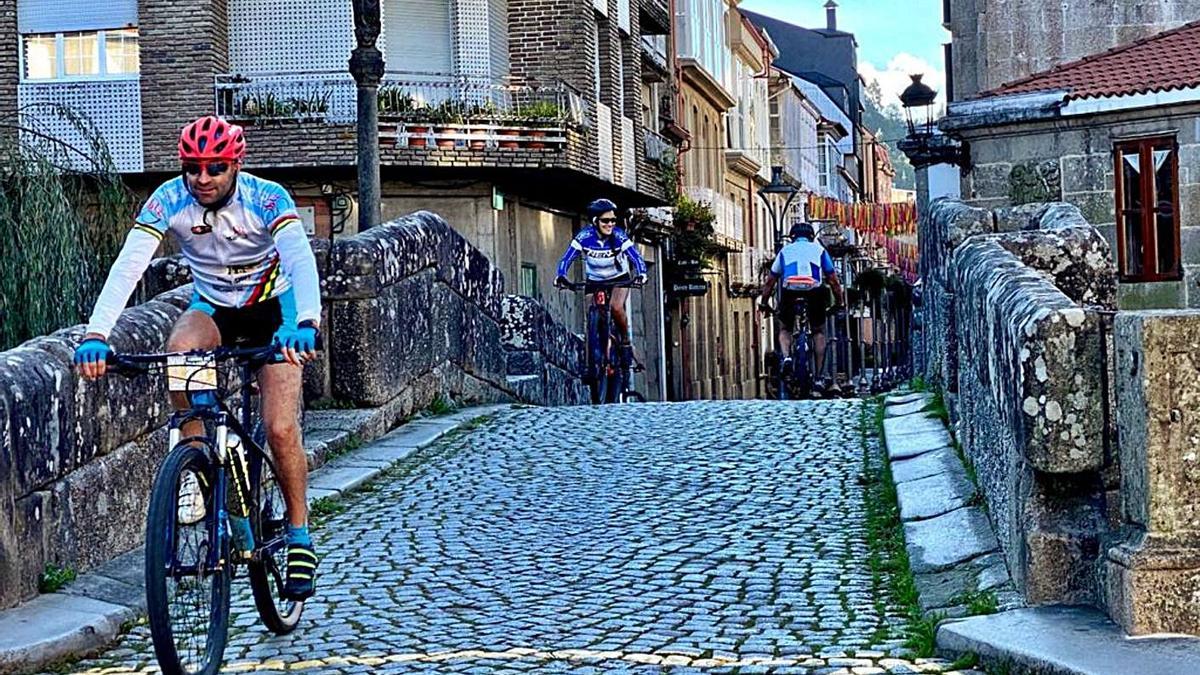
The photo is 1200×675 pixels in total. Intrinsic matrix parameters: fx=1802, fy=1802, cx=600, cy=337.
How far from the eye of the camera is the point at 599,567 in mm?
7527

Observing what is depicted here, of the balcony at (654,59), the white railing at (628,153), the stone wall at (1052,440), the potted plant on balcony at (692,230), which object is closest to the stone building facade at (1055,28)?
the white railing at (628,153)

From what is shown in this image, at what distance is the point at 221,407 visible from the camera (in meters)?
5.81

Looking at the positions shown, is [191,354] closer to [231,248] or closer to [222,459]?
[222,459]

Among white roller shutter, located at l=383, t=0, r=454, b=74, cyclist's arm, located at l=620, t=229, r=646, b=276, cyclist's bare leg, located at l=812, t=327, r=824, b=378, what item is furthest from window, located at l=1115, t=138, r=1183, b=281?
white roller shutter, located at l=383, t=0, r=454, b=74

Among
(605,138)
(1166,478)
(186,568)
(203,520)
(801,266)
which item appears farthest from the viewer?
(605,138)

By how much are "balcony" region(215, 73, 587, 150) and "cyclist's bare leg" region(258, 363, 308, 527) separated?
69.6 feet

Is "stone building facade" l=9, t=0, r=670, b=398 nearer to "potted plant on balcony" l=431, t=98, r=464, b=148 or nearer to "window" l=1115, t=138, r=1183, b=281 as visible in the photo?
"potted plant on balcony" l=431, t=98, r=464, b=148

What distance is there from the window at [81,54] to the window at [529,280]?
7.14 meters

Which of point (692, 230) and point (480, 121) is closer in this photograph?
point (480, 121)

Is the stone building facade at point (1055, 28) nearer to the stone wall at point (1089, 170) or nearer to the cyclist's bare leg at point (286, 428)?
→ the stone wall at point (1089, 170)

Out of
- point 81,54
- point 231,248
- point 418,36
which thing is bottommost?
point 231,248

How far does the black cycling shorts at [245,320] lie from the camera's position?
627cm

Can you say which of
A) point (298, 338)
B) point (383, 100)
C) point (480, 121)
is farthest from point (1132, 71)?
point (298, 338)

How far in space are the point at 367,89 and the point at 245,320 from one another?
7.61 m
